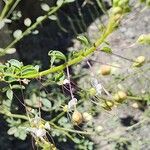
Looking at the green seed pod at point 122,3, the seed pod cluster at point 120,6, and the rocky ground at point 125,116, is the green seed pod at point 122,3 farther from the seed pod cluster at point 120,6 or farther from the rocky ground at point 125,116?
the rocky ground at point 125,116

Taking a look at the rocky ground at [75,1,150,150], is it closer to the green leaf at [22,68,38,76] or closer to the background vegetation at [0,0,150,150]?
the background vegetation at [0,0,150,150]

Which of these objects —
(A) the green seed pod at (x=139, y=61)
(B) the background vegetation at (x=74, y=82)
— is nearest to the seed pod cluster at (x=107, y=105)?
(A) the green seed pod at (x=139, y=61)

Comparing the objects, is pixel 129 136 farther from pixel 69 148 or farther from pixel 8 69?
pixel 8 69

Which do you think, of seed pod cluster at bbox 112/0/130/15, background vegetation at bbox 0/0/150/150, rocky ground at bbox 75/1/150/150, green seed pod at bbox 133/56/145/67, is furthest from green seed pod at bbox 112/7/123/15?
rocky ground at bbox 75/1/150/150

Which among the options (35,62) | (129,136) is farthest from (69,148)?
(35,62)

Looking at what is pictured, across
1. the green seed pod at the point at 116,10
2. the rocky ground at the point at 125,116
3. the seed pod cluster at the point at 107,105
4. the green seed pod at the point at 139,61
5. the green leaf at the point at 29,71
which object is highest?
the green seed pod at the point at 116,10

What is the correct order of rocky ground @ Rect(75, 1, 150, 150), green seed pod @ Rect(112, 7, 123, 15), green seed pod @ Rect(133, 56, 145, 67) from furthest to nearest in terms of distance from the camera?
rocky ground @ Rect(75, 1, 150, 150), green seed pod @ Rect(133, 56, 145, 67), green seed pod @ Rect(112, 7, 123, 15)

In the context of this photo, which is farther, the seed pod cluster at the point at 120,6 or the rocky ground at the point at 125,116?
the rocky ground at the point at 125,116

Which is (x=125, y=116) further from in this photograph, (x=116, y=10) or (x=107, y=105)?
(x=116, y=10)

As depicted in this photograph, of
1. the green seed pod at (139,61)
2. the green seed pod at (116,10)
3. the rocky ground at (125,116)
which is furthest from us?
the rocky ground at (125,116)

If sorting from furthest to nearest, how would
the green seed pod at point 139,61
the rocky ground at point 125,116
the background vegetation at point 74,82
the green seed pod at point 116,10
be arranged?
the rocky ground at point 125,116
the background vegetation at point 74,82
the green seed pod at point 139,61
the green seed pod at point 116,10

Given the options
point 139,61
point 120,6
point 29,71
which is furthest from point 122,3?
point 29,71
